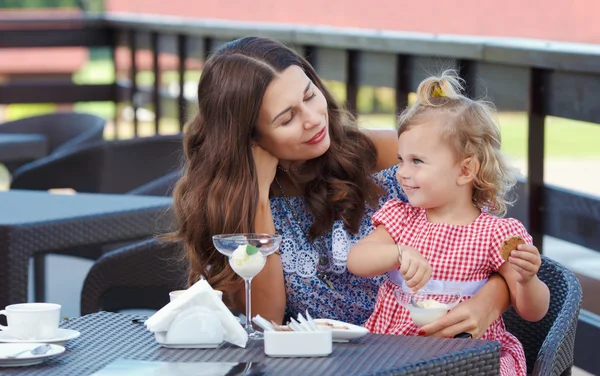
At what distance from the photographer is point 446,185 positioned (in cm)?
207

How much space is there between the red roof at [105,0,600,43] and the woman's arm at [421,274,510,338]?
144 centimetres

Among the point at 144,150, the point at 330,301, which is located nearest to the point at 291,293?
the point at 330,301

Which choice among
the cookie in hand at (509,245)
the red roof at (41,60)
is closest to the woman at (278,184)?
the cookie in hand at (509,245)

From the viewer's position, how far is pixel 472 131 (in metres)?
2.09

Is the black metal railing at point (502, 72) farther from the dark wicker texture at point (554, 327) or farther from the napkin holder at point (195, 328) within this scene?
the napkin holder at point (195, 328)

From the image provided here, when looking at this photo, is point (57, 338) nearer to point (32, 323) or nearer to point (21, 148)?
point (32, 323)

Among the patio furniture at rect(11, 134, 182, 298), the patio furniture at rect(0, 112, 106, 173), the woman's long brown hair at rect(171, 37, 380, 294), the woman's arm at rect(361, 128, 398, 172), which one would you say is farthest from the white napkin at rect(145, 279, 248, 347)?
the patio furniture at rect(0, 112, 106, 173)

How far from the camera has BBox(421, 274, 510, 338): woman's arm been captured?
189cm

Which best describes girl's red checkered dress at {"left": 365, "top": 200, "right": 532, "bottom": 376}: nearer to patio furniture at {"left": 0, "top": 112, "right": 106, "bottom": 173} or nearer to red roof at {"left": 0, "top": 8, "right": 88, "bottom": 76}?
patio furniture at {"left": 0, "top": 112, "right": 106, "bottom": 173}

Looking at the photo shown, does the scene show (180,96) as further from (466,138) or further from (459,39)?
(466,138)

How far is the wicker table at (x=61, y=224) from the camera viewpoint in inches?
105

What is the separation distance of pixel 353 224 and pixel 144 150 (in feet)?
7.24

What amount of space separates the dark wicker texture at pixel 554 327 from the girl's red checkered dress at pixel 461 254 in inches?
3.6

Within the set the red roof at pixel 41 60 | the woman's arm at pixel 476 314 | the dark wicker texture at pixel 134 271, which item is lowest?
the dark wicker texture at pixel 134 271
